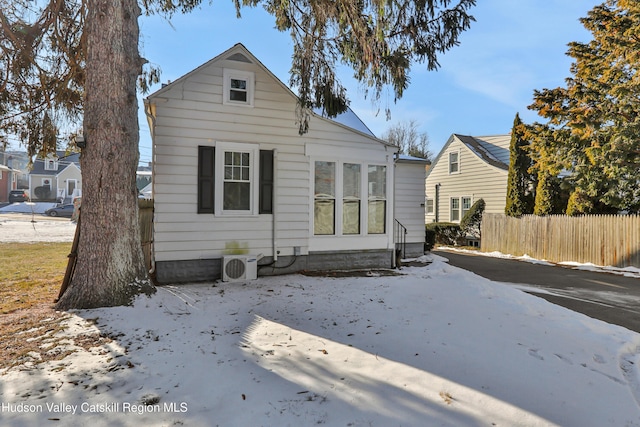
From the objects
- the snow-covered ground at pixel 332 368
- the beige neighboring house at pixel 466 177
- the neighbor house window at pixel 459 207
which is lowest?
the snow-covered ground at pixel 332 368

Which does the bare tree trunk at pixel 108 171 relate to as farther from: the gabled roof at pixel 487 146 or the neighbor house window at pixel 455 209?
the neighbor house window at pixel 455 209

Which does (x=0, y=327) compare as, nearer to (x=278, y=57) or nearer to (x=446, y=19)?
(x=278, y=57)

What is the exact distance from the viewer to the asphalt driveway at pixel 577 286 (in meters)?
6.01

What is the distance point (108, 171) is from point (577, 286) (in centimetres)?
1008

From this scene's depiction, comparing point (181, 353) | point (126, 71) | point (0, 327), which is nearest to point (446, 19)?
point (126, 71)

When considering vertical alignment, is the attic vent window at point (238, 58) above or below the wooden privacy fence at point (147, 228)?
above

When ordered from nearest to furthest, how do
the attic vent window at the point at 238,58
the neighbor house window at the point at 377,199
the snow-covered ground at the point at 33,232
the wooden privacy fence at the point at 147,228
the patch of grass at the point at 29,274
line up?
the patch of grass at the point at 29,274 → the wooden privacy fence at the point at 147,228 → the attic vent window at the point at 238,58 → the neighbor house window at the point at 377,199 → the snow-covered ground at the point at 33,232

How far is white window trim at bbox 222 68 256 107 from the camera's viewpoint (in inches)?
283

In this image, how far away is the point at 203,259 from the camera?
23.2 ft

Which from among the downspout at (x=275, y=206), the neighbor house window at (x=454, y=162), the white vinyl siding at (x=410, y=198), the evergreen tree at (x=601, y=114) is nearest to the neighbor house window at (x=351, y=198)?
the downspout at (x=275, y=206)

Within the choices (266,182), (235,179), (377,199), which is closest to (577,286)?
(377,199)

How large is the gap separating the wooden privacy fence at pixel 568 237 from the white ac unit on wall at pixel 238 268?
1139cm

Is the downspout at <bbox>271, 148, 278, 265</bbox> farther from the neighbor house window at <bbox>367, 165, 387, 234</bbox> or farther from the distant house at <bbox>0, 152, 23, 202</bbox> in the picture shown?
the distant house at <bbox>0, 152, 23, 202</bbox>

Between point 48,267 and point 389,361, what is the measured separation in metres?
8.78
